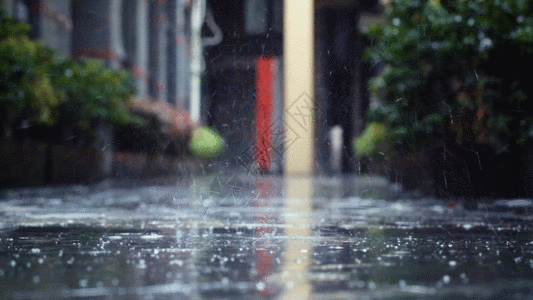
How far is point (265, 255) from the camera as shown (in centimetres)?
391

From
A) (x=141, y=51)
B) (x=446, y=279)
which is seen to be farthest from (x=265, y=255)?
(x=141, y=51)

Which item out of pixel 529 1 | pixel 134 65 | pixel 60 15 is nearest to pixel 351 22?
pixel 134 65

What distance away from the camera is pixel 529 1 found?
371 inches

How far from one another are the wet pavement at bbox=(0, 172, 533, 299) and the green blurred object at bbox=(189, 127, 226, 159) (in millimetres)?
22850

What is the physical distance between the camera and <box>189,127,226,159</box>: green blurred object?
100ft

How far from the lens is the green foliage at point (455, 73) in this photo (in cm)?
979

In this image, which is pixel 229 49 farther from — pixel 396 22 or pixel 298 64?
pixel 396 22

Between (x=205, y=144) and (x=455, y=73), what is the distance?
22.0 meters

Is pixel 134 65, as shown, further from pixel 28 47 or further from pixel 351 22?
pixel 28 47

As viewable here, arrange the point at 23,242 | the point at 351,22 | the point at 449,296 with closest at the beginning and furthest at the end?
the point at 449,296, the point at 23,242, the point at 351,22

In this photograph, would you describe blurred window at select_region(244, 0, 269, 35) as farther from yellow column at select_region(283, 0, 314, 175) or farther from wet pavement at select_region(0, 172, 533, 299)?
wet pavement at select_region(0, 172, 533, 299)

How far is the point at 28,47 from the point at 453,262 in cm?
1026

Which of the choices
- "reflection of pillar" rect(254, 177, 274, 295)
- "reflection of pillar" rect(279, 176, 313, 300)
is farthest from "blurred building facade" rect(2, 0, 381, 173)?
"reflection of pillar" rect(254, 177, 274, 295)

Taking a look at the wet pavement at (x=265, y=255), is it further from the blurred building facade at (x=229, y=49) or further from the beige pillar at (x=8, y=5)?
the blurred building facade at (x=229, y=49)
